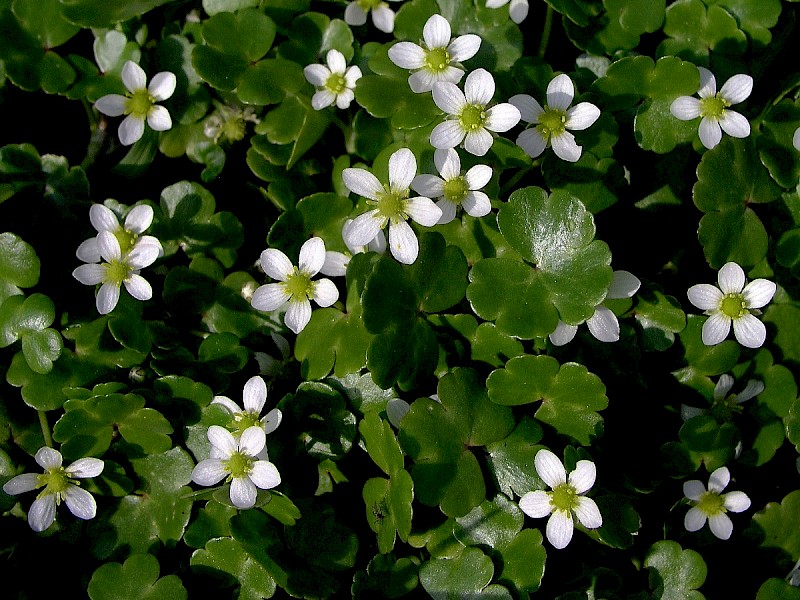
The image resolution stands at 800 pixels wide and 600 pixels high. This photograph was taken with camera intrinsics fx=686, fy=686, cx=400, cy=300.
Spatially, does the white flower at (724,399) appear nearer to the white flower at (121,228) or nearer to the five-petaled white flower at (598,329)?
the five-petaled white flower at (598,329)

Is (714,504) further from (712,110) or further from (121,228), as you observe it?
(121,228)

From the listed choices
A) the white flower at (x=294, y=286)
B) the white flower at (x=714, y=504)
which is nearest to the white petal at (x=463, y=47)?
the white flower at (x=294, y=286)

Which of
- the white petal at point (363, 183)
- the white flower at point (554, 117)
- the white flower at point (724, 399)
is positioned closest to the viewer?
the white petal at point (363, 183)

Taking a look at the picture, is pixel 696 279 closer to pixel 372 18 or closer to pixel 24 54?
pixel 372 18

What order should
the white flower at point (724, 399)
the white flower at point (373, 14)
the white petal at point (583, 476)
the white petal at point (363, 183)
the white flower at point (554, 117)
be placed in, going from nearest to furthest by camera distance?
1. the white petal at point (583, 476)
2. the white petal at point (363, 183)
3. the white flower at point (554, 117)
4. the white flower at point (724, 399)
5. the white flower at point (373, 14)

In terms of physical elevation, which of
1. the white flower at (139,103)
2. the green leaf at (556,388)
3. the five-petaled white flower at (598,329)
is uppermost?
the white flower at (139,103)

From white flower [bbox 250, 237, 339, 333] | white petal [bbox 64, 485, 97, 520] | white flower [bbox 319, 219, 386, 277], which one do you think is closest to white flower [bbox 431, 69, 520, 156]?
white flower [bbox 319, 219, 386, 277]

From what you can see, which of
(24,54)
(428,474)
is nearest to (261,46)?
(24,54)

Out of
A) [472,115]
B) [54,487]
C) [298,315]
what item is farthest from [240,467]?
[472,115]

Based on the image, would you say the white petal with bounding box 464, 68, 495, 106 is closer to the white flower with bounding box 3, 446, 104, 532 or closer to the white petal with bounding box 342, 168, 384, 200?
the white petal with bounding box 342, 168, 384, 200
